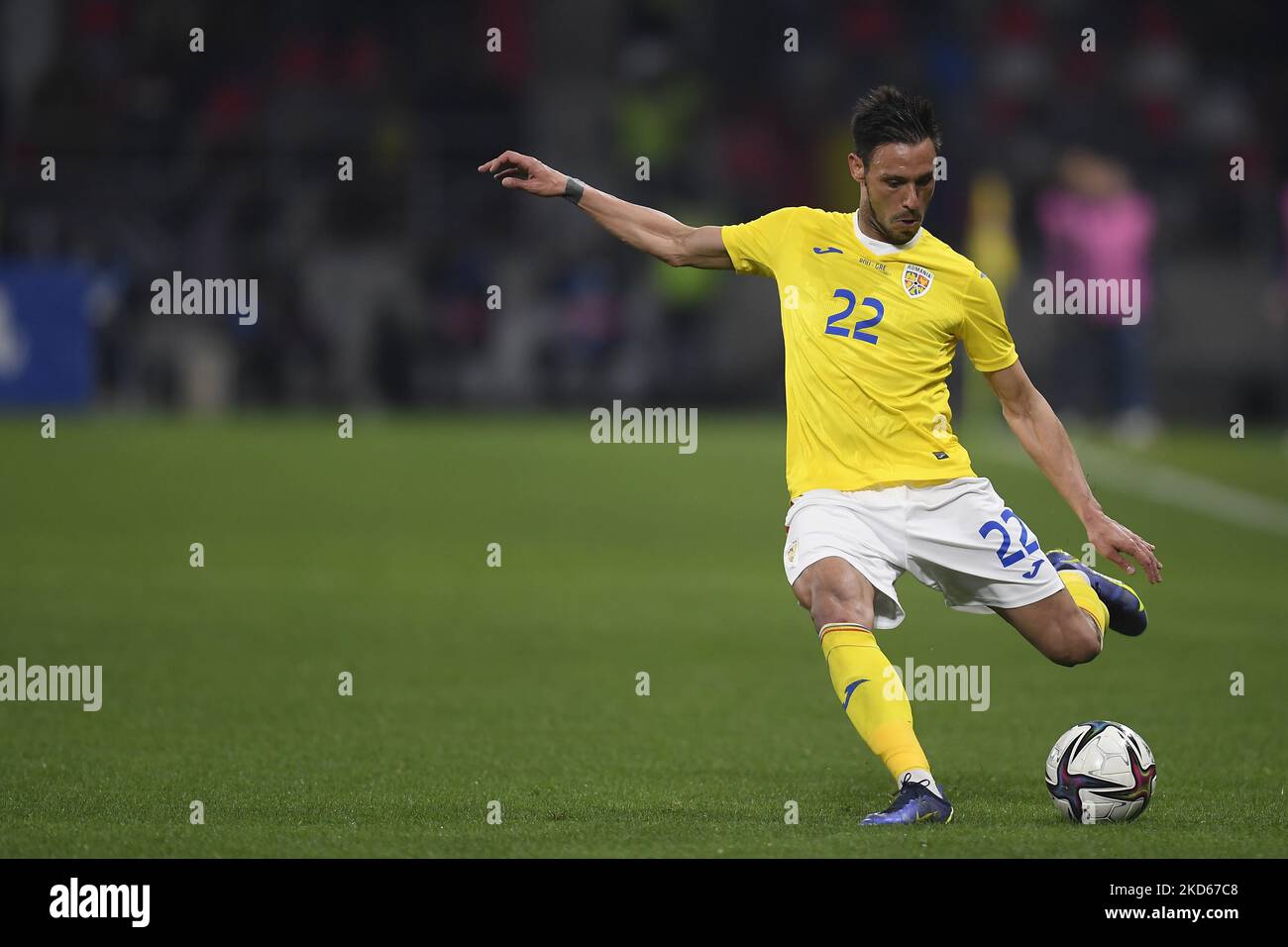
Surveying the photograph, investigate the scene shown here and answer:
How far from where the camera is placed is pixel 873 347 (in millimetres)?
6645

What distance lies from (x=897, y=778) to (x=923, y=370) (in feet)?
4.50

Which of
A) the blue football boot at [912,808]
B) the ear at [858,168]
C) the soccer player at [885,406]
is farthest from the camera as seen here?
the ear at [858,168]

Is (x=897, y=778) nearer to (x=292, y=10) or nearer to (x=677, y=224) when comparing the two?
(x=677, y=224)

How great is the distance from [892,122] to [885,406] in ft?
2.98

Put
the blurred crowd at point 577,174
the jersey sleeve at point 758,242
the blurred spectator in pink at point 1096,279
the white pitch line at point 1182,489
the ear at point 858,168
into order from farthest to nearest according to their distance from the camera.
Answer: the blurred crowd at point 577,174, the blurred spectator in pink at point 1096,279, the white pitch line at point 1182,489, the jersey sleeve at point 758,242, the ear at point 858,168

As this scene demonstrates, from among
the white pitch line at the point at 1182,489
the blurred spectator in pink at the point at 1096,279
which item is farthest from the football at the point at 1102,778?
the blurred spectator in pink at the point at 1096,279

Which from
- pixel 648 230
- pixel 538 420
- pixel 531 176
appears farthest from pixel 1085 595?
pixel 538 420

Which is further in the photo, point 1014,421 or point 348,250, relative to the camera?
point 348,250

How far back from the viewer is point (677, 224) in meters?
6.86

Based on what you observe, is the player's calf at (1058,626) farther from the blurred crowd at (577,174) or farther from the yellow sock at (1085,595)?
the blurred crowd at (577,174)

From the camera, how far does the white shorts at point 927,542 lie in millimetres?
6461

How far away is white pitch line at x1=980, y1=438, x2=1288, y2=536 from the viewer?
15953 mm

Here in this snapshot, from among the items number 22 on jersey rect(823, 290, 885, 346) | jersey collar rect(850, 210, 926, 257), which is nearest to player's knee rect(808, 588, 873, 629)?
number 22 on jersey rect(823, 290, 885, 346)

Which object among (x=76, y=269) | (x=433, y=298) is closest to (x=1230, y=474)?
(x=433, y=298)
